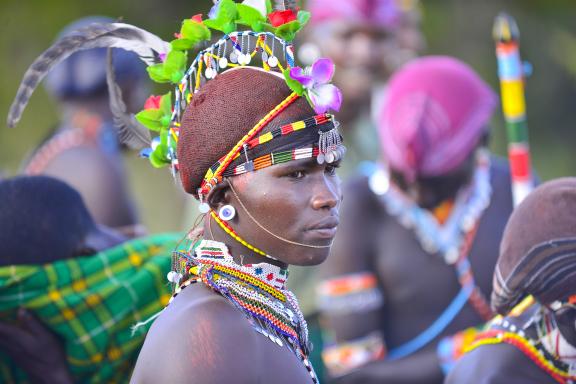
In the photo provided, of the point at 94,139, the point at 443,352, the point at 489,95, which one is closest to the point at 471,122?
the point at 489,95

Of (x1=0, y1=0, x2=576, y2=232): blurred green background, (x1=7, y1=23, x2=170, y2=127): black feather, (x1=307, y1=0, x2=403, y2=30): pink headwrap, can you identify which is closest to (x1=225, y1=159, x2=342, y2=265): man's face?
(x1=7, y1=23, x2=170, y2=127): black feather

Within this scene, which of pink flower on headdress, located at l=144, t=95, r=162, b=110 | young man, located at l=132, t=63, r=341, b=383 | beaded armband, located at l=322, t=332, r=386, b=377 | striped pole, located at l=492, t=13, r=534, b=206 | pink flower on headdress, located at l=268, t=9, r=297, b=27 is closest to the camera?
young man, located at l=132, t=63, r=341, b=383

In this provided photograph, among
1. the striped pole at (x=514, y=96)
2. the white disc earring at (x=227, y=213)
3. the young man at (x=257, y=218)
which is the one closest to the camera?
the young man at (x=257, y=218)

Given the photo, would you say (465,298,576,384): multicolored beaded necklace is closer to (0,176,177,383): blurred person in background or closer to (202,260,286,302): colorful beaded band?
(202,260,286,302): colorful beaded band

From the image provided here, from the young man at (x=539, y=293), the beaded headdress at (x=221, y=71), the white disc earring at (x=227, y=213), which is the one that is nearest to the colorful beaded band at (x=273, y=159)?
the beaded headdress at (x=221, y=71)

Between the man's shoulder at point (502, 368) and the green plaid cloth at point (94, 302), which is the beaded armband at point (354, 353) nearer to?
the green plaid cloth at point (94, 302)

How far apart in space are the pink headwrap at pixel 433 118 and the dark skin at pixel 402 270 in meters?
0.15

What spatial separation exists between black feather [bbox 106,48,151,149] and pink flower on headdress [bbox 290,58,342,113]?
839 millimetres

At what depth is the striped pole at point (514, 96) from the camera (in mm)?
5027

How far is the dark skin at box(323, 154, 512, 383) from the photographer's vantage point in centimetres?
589

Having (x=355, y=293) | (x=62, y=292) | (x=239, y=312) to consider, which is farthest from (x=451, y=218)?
(x=239, y=312)

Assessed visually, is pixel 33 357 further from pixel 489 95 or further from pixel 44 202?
pixel 489 95

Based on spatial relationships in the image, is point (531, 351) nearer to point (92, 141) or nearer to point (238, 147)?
point (238, 147)

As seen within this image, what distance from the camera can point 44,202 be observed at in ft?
14.8
